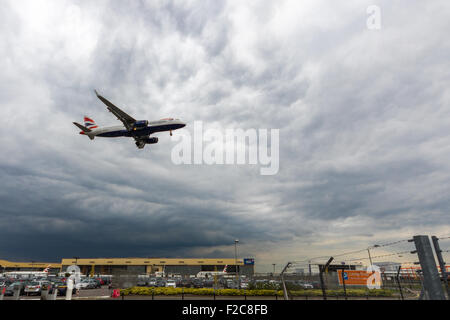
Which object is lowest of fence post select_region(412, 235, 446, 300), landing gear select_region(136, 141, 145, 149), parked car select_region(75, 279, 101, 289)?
parked car select_region(75, 279, 101, 289)

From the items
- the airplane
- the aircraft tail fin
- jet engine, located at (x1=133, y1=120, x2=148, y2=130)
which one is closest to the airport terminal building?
the aircraft tail fin

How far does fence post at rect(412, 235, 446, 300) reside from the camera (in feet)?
18.3

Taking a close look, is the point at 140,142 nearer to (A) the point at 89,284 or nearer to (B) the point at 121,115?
(B) the point at 121,115

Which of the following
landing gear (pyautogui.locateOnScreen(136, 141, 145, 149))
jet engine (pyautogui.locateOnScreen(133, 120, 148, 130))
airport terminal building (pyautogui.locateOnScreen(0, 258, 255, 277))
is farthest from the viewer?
airport terminal building (pyautogui.locateOnScreen(0, 258, 255, 277))

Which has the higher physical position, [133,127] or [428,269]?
[133,127]

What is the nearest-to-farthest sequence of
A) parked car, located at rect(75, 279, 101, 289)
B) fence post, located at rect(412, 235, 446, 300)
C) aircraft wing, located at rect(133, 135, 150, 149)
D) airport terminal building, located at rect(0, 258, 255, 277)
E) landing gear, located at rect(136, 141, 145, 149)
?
fence post, located at rect(412, 235, 446, 300)
parked car, located at rect(75, 279, 101, 289)
aircraft wing, located at rect(133, 135, 150, 149)
landing gear, located at rect(136, 141, 145, 149)
airport terminal building, located at rect(0, 258, 255, 277)

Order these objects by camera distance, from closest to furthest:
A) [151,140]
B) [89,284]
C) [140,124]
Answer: [140,124]
[89,284]
[151,140]

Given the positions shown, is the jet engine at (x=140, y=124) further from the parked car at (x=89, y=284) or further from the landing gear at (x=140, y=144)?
the parked car at (x=89, y=284)

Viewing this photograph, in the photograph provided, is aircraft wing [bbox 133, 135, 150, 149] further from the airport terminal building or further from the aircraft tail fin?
the airport terminal building

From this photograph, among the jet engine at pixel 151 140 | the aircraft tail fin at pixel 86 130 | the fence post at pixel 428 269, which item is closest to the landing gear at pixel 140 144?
the jet engine at pixel 151 140

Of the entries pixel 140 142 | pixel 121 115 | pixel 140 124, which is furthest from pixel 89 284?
pixel 121 115

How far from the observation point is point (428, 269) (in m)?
5.77

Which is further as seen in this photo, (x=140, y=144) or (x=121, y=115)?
(x=140, y=144)
